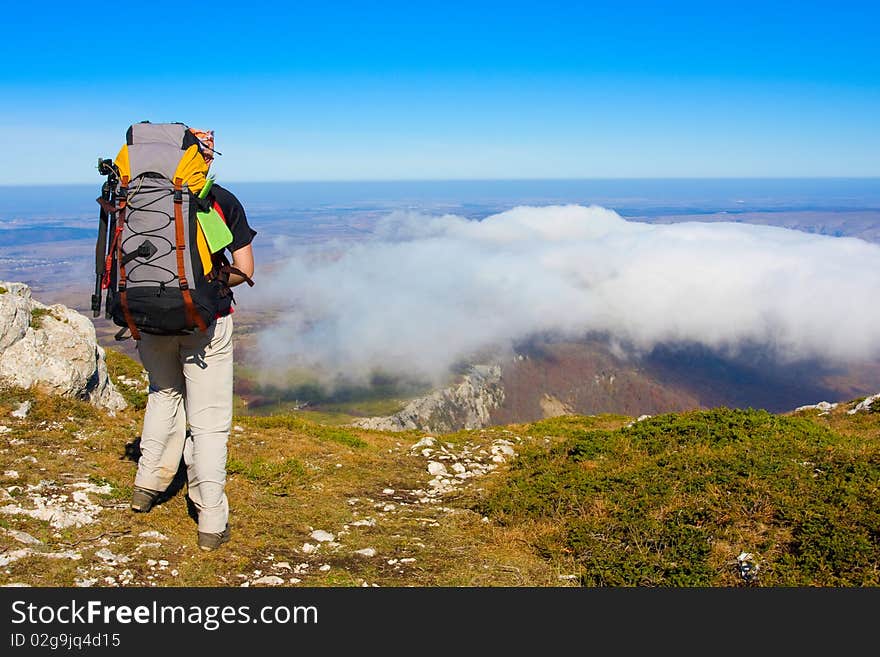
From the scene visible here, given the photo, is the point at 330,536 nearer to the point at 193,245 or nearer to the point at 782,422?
the point at 193,245

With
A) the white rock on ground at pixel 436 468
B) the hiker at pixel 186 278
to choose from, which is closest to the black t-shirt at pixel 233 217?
the hiker at pixel 186 278

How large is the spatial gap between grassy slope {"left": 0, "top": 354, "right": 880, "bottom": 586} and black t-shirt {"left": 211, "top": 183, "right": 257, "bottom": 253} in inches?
161

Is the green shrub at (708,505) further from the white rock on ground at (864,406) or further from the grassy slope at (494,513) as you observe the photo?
the white rock on ground at (864,406)

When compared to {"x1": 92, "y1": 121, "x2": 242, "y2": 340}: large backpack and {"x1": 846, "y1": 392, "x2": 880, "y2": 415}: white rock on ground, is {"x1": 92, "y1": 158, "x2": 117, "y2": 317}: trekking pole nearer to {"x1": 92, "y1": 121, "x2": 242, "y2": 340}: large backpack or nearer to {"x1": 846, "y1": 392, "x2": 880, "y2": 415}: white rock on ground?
{"x1": 92, "y1": 121, "x2": 242, "y2": 340}: large backpack

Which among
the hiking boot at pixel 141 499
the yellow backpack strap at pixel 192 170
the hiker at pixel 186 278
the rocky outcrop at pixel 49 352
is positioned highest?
the yellow backpack strap at pixel 192 170

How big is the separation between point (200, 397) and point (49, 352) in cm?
866

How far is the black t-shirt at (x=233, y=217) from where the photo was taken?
6.74 meters

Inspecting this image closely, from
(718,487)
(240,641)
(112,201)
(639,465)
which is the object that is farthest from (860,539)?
(112,201)

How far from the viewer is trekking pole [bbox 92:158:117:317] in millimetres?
6355

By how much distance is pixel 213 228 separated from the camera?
644 cm

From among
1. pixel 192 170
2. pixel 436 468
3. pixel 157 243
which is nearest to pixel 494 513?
pixel 436 468

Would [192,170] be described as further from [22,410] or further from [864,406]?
[864,406]

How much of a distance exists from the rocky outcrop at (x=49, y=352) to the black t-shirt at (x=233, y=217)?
350 inches

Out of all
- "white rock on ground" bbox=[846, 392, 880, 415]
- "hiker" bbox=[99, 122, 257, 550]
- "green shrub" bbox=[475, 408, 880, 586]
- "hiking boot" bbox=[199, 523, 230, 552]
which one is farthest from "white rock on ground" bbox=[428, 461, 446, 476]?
"white rock on ground" bbox=[846, 392, 880, 415]
